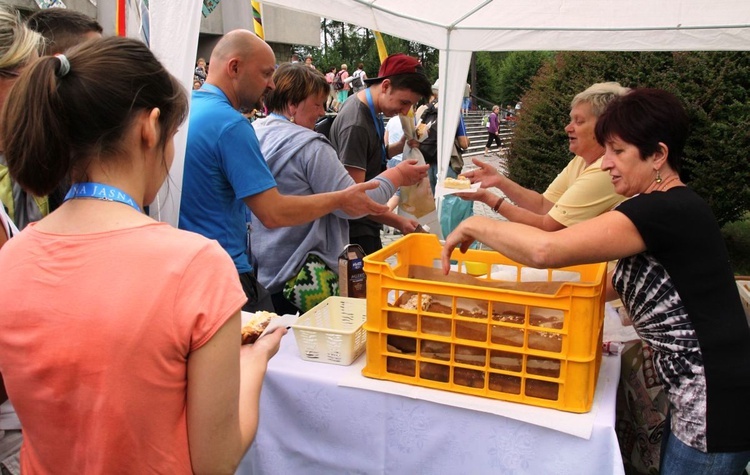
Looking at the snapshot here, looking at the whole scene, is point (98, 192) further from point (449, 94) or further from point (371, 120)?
point (449, 94)

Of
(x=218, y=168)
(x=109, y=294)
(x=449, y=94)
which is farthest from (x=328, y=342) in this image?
(x=449, y=94)

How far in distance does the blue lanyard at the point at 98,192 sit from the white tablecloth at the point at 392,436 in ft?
3.26

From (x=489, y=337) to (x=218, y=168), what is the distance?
1.22m

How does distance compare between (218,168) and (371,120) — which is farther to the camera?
(371,120)

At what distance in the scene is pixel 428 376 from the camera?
1.71m

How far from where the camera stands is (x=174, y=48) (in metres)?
2.09

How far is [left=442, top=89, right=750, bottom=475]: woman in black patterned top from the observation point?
1499 mm

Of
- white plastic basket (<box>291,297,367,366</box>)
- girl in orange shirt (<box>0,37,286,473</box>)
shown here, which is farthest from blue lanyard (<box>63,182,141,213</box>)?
white plastic basket (<box>291,297,367,366</box>)

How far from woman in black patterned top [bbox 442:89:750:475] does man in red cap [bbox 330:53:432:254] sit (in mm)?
1623

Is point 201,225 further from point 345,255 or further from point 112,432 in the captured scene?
point 112,432

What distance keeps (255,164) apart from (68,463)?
1.31 m

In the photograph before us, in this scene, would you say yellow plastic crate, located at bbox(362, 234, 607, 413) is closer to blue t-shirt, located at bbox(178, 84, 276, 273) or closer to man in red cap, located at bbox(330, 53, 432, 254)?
blue t-shirt, located at bbox(178, 84, 276, 273)

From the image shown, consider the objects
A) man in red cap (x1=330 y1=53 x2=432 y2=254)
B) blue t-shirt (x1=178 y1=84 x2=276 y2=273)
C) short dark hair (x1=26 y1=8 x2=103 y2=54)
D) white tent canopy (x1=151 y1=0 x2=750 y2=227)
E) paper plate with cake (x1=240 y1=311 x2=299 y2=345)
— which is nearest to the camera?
paper plate with cake (x1=240 y1=311 x2=299 y2=345)

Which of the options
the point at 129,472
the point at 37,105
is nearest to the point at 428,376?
the point at 129,472
